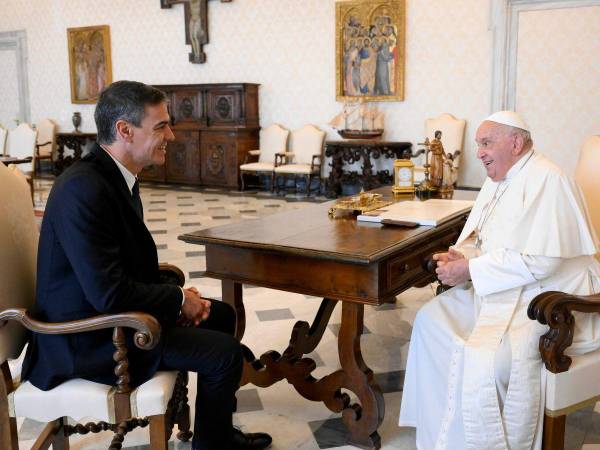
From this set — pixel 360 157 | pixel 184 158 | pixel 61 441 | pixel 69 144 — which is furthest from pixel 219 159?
pixel 61 441

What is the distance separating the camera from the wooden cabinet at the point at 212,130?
34.2 ft

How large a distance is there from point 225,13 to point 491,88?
4.71 metres

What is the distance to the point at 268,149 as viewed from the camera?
10461 millimetres

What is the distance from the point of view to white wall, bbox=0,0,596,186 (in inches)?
352

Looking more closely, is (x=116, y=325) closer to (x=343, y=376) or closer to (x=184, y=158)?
(x=343, y=376)

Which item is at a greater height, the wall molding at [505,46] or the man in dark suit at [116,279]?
the wall molding at [505,46]

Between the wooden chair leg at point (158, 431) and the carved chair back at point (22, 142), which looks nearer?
the wooden chair leg at point (158, 431)

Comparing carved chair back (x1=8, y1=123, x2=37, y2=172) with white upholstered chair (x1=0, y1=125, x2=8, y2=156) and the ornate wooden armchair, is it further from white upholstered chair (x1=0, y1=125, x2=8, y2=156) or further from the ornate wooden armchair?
the ornate wooden armchair

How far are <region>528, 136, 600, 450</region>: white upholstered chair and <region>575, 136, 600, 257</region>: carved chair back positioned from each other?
Answer: 0.93m

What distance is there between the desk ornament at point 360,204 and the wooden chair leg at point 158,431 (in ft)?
4.64

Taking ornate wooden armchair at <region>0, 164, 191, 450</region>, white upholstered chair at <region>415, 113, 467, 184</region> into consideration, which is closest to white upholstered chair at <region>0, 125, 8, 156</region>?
white upholstered chair at <region>415, 113, 467, 184</region>

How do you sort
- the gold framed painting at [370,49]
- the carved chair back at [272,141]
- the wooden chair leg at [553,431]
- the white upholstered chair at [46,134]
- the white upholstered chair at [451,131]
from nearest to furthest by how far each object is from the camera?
the wooden chair leg at [553,431], the white upholstered chair at [451,131], the gold framed painting at [370,49], the carved chair back at [272,141], the white upholstered chair at [46,134]

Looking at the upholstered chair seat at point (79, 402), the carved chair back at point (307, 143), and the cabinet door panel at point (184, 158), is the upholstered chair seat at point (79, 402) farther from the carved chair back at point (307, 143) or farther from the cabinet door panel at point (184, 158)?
the cabinet door panel at point (184, 158)

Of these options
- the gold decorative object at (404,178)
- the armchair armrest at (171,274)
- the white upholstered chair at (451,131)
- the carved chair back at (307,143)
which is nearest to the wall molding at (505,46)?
the white upholstered chair at (451,131)
